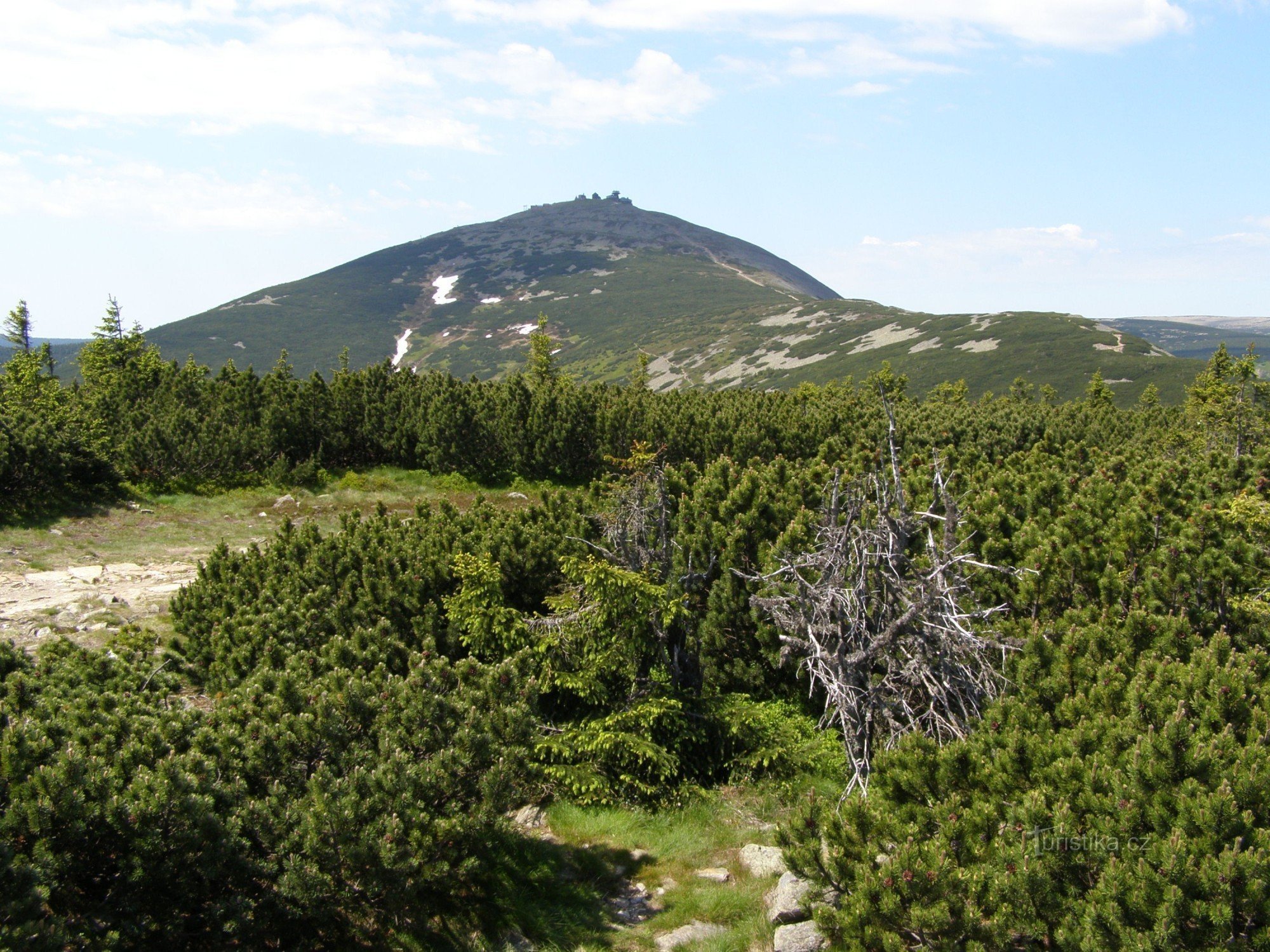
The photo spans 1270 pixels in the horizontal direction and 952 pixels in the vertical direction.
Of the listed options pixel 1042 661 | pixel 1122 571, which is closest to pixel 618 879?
pixel 1042 661

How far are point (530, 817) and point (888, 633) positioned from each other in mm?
3840

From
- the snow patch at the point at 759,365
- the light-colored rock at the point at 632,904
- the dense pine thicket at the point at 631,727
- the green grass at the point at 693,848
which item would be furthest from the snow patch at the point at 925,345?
the light-colored rock at the point at 632,904

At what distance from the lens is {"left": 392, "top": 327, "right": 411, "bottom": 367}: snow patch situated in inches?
6152

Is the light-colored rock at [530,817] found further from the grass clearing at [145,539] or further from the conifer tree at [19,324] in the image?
the conifer tree at [19,324]

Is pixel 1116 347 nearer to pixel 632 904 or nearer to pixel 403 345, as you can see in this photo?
pixel 403 345

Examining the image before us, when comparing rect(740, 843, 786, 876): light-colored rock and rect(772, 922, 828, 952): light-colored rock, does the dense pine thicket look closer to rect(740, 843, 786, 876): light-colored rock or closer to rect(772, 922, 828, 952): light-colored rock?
rect(772, 922, 828, 952): light-colored rock

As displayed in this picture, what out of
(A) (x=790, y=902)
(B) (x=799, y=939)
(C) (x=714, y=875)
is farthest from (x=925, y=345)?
(B) (x=799, y=939)

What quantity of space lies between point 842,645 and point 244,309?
188 meters

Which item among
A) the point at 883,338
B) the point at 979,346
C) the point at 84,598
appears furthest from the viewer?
the point at 883,338

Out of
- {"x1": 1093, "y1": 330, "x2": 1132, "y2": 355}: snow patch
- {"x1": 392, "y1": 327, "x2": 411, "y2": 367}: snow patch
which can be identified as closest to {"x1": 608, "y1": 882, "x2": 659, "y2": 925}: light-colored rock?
{"x1": 1093, "y1": 330, "x2": 1132, "y2": 355}: snow patch

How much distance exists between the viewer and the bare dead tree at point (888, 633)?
7.18 metres

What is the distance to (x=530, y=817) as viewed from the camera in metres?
7.88

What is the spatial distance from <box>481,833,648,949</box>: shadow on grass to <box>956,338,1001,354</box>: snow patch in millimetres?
122852

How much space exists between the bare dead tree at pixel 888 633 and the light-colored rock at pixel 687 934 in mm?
1654
